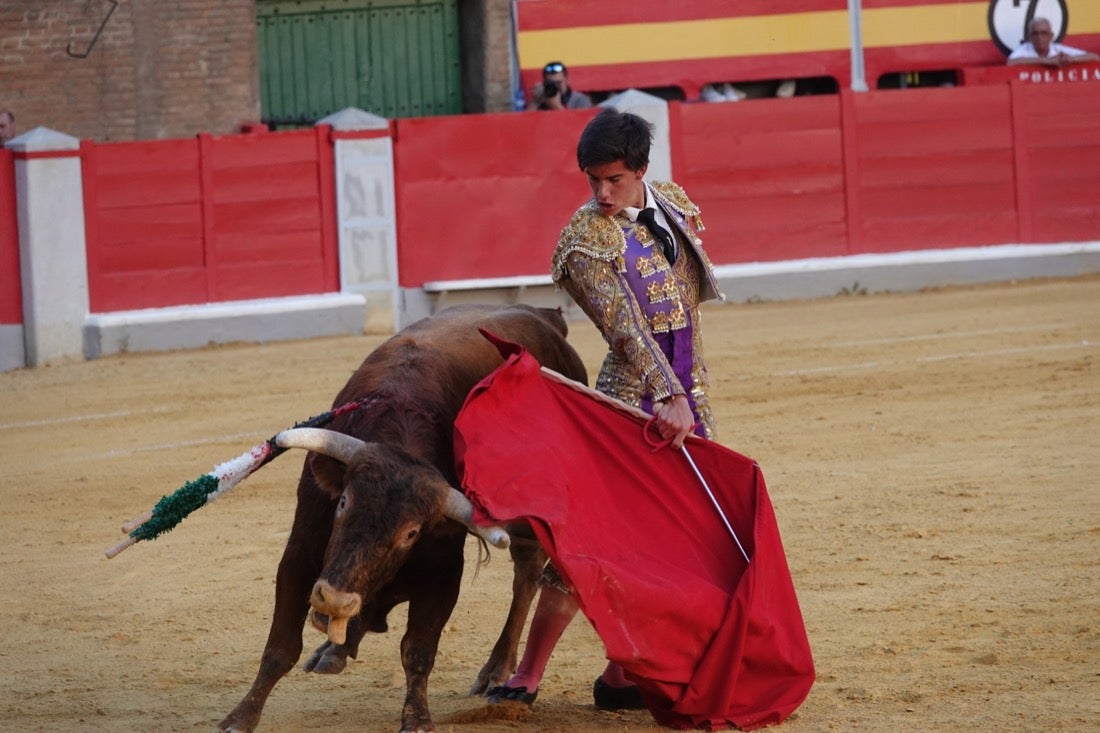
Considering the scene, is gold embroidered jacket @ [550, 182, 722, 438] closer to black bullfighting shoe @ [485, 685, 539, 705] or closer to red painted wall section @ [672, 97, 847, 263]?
black bullfighting shoe @ [485, 685, 539, 705]

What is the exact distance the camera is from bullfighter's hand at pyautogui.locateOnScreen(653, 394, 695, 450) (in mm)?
3436

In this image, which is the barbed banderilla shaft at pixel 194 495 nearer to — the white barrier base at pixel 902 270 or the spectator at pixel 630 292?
the spectator at pixel 630 292

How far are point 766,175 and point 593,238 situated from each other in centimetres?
802

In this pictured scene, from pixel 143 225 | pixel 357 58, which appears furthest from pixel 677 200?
pixel 357 58

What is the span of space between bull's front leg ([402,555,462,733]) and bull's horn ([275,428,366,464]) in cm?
34

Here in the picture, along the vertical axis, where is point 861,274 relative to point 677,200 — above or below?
below

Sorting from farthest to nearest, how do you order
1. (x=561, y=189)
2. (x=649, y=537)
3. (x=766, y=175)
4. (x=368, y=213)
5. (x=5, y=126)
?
(x=766, y=175) < (x=561, y=189) < (x=368, y=213) < (x=5, y=126) < (x=649, y=537)

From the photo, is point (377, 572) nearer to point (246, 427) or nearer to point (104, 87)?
point (246, 427)

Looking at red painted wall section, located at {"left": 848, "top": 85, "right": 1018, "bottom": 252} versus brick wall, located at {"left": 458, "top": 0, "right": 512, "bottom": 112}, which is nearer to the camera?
red painted wall section, located at {"left": 848, "top": 85, "right": 1018, "bottom": 252}

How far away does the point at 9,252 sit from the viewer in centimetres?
954

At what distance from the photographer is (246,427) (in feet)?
24.3

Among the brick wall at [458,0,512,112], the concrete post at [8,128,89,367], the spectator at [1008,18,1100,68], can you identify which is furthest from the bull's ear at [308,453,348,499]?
the spectator at [1008,18,1100,68]

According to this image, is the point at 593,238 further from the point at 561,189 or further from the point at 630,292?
the point at 561,189

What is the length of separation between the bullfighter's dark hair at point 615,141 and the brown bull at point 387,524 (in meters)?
0.61
